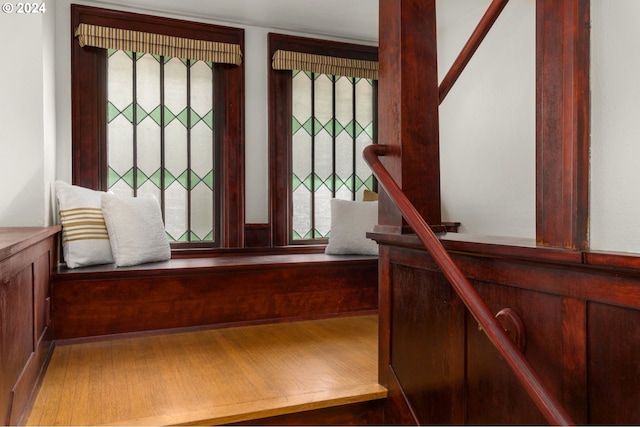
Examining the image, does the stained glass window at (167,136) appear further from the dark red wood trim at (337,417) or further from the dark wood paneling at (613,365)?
the dark wood paneling at (613,365)

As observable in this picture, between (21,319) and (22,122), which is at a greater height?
(22,122)

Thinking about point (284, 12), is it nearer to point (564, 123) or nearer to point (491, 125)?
point (491, 125)

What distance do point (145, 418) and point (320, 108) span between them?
3.00m

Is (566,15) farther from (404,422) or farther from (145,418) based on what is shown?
(145,418)

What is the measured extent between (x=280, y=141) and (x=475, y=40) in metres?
2.29

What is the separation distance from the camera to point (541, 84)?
1.40 m

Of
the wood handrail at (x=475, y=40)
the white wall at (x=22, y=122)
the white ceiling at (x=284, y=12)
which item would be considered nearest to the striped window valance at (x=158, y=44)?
the white ceiling at (x=284, y=12)

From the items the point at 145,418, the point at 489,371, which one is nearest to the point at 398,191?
the point at 489,371

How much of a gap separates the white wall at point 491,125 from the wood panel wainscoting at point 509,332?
1.81 meters

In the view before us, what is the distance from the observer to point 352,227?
3.72 m

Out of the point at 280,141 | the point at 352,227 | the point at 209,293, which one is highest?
the point at 280,141

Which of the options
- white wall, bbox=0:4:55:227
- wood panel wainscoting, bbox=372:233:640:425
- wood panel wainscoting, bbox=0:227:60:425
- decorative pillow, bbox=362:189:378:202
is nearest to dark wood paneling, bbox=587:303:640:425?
wood panel wainscoting, bbox=372:233:640:425

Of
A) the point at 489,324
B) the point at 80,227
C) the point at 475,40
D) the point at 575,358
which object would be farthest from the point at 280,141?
the point at 575,358

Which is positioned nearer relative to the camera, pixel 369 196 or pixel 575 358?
pixel 575 358
